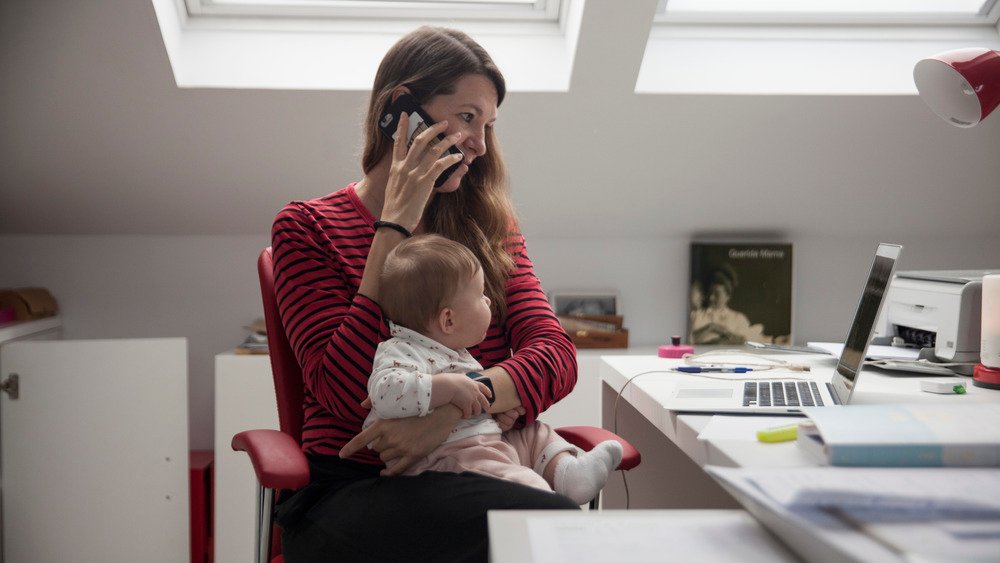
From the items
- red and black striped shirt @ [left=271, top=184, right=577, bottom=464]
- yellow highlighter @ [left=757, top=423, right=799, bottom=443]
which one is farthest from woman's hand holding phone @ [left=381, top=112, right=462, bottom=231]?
yellow highlighter @ [left=757, top=423, right=799, bottom=443]

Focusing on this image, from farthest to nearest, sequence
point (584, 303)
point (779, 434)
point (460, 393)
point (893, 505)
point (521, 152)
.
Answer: point (584, 303) < point (521, 152) < point (460, 393) < point (779, 434) < point (893, 505)

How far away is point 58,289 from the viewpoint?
3.07 meters

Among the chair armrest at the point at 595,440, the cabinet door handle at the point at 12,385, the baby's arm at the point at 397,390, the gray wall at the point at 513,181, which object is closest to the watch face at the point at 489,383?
the baby's arm at the point at 397,390

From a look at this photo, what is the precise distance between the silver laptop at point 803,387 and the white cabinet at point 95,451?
1.74m

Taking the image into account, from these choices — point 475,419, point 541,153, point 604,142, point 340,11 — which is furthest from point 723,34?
point 475,419

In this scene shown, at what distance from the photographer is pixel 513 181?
287 cm

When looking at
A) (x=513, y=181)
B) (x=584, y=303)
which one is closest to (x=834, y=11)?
(x=513, y=181)

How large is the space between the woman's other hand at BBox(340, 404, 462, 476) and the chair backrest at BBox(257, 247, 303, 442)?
25 cm

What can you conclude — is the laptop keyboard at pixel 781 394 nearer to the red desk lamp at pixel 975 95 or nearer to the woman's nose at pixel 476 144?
the red desk lamp at pixel 975 95

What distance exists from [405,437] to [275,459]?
0.59ft

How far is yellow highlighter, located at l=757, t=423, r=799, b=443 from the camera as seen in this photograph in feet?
3.56

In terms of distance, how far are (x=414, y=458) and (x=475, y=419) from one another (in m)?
0.13

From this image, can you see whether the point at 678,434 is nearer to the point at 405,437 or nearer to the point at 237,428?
the point at 405,437

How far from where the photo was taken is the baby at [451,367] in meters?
1.29
